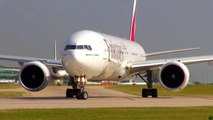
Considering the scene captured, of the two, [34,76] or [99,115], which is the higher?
[34,76]

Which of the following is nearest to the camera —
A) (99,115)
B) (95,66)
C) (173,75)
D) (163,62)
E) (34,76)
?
(99,115)

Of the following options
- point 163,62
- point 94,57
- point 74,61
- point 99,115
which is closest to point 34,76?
point 74,61

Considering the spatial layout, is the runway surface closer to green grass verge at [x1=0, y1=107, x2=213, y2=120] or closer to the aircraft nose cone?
the aircraft nose cone

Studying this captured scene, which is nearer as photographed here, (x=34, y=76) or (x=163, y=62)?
(x=34, y=76)

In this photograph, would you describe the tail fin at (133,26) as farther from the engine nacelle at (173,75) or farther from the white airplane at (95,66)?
the engine nacelle at (173,75)

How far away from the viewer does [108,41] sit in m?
34.8

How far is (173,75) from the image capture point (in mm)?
33219

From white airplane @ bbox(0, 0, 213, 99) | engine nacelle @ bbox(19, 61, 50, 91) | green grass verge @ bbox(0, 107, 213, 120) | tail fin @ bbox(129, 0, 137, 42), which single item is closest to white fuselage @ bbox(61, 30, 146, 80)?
white airplane @ bbox(0, 0, 213, 99)

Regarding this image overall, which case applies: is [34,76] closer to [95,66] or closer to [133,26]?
[95,66]

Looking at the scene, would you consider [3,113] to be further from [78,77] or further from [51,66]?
[51,66]

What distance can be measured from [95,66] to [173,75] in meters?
4.89

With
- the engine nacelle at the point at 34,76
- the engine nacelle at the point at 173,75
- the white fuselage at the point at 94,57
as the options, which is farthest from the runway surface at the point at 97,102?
the white fuselage at the point at 94,57

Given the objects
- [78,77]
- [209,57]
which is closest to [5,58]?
[78,77]

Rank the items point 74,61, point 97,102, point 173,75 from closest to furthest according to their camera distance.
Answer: point 97,102
point 74,61
point 173,75
